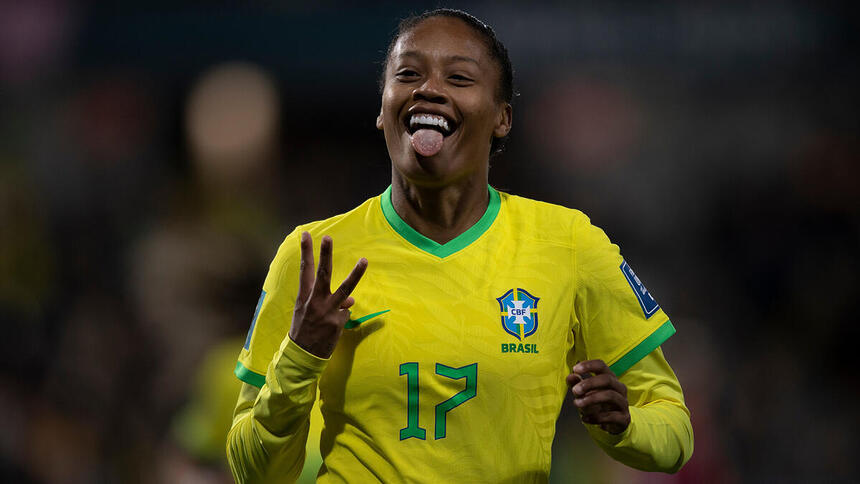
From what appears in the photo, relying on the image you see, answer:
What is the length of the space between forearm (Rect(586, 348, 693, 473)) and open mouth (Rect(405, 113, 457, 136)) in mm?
759

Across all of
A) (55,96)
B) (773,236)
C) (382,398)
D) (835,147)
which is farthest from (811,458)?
(55,96)

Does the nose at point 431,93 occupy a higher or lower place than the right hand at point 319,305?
higher

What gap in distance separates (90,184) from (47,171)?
36 cm

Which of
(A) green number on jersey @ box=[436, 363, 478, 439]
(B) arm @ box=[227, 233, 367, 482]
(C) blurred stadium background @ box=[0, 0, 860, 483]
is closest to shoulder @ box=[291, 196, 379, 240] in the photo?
(B) arm @ box=[227, 233, 367, 482]

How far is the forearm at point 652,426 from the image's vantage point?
2570mm

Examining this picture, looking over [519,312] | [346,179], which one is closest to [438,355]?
[519,312]

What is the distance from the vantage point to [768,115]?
25.5 ft

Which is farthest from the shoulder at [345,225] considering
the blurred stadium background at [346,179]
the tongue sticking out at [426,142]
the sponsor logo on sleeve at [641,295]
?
the blurred stadium background at [346,179]

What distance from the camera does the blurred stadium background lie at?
6.39 m

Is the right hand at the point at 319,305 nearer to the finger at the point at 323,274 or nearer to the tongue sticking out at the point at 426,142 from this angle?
the finger at the point at 323,274

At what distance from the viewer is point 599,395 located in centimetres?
236

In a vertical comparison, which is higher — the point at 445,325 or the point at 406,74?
the point at 406,74

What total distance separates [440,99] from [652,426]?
937mm

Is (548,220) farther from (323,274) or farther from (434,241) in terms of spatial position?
(323,274)
